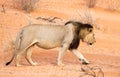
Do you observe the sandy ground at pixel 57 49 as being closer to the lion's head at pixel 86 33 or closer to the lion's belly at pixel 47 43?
the lion's belly at pixel 47 43

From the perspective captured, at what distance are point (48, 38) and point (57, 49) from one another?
2.80 m

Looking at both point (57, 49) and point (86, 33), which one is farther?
point (57, 49)

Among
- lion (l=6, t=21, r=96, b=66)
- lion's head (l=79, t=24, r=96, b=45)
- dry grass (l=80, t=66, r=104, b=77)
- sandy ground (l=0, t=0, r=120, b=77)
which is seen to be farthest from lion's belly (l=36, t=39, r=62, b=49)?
dry grass (l=80, t=66, r=104, b=77)

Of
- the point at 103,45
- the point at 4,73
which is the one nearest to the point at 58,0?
the point at 103,45

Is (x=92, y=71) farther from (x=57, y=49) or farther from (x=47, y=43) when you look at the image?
(x=57, y=49)

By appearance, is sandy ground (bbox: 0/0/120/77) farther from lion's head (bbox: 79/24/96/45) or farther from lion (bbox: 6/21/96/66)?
lion's head (bbox: 79/24/96/45)

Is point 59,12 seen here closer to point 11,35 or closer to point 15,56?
point 11,35

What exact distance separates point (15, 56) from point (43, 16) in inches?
308

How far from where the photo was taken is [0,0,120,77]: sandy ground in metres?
12.7

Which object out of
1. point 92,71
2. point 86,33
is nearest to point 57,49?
point 86,33

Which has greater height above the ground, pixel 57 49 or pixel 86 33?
Answer: pixel 86 33

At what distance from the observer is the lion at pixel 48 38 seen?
1358 centimetres

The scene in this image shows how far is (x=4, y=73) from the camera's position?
12.0 metres

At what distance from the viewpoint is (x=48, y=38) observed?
45.2 ft
